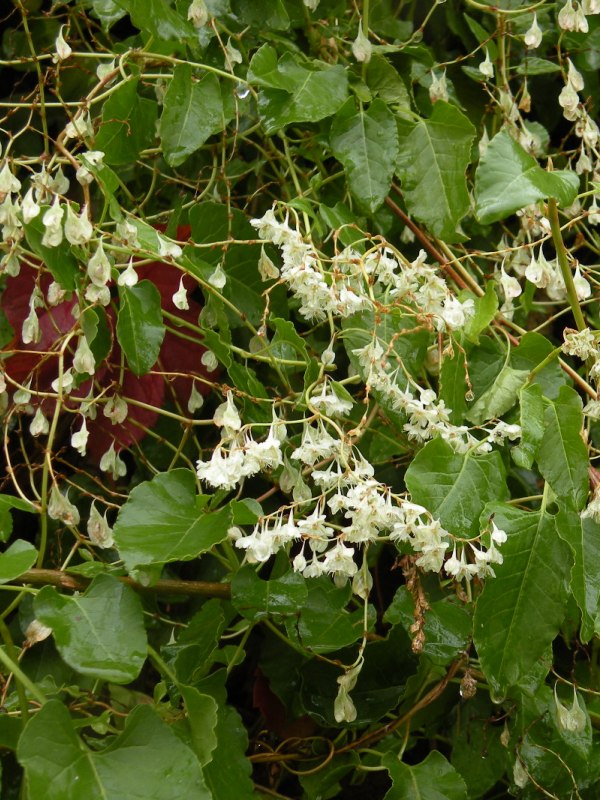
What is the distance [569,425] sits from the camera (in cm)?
77

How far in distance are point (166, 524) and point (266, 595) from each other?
12cm

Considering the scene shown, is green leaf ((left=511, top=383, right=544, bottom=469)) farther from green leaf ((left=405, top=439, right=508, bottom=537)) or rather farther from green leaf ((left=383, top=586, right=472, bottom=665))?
green leaf ((left=383, top=586, right=472, bottom=665))

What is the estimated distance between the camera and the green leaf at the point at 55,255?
2.46 feet

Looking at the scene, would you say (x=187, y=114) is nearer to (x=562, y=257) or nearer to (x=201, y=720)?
(x=562, y=257)

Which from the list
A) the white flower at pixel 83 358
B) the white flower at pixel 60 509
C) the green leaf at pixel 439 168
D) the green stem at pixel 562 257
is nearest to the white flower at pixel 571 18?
Result: the green leaf at pixel 439 168

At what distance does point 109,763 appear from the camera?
0.71 m

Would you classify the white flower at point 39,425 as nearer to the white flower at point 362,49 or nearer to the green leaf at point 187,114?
the green leaf at point 187,114

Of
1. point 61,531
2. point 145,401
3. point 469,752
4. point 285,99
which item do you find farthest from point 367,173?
point 469,752

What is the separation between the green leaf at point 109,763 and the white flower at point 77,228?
1.15 ft

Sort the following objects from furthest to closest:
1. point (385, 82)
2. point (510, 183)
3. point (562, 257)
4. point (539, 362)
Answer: point (385, 82) → point (539, 362) → point (562, 257) → point (510, 183)

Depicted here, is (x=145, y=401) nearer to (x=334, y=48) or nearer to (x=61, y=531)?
(x=61, y=531)

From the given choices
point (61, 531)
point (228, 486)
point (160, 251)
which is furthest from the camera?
point (61, 531)

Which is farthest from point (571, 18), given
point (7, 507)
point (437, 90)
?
point (7, 507)

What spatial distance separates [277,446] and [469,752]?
476 millimetres
